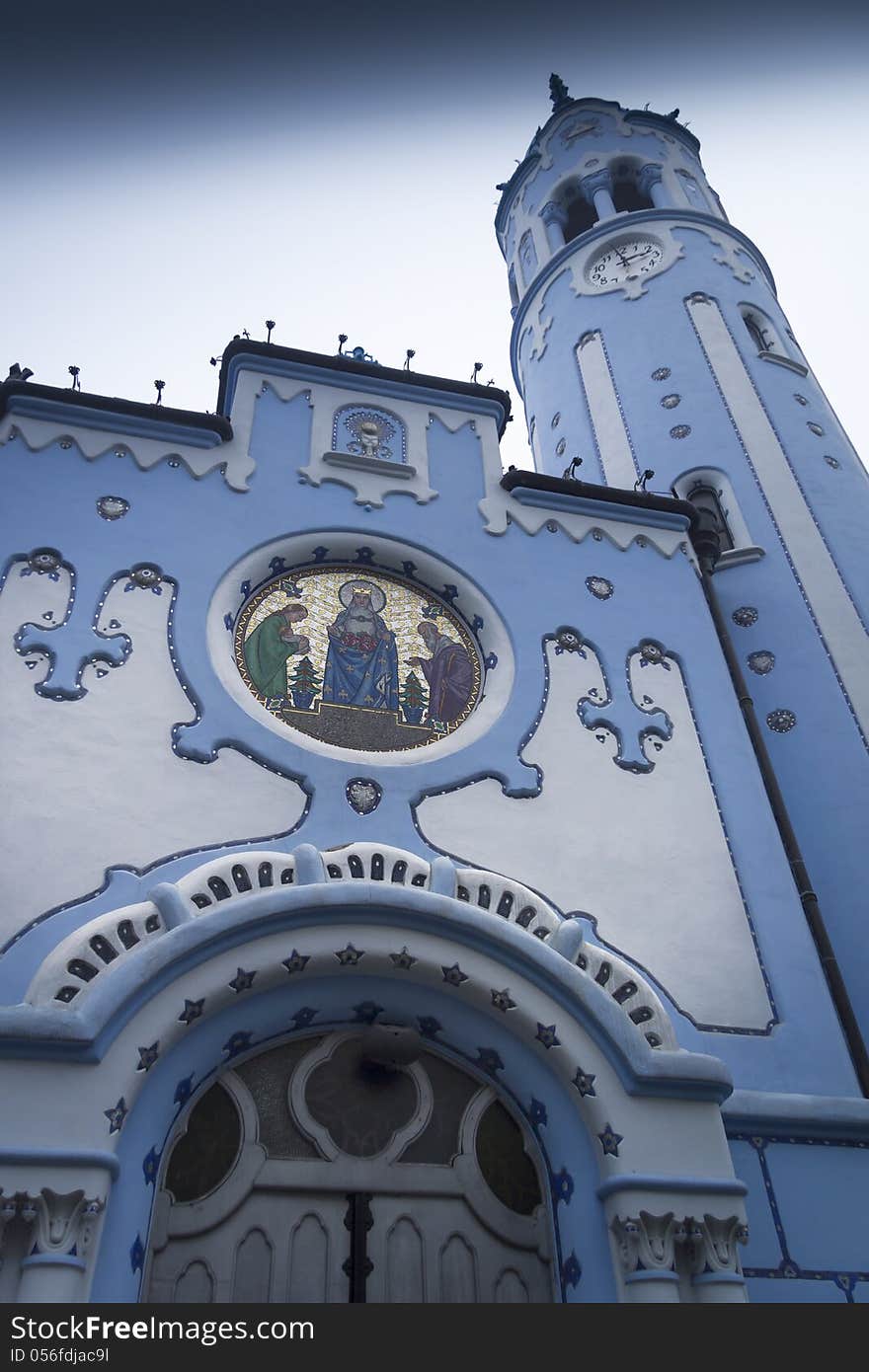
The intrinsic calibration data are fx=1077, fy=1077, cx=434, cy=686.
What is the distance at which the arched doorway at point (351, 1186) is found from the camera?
18.6 ft

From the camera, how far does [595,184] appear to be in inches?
650

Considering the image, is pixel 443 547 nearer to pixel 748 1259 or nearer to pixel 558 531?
pixel 558 531

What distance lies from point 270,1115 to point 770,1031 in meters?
3.28

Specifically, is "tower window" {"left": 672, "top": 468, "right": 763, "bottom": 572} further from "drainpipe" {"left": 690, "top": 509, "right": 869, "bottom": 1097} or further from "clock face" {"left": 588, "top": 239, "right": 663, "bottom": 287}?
"clock face" {"left": 588, "top": 239, "right": 663, "bottom": 287}

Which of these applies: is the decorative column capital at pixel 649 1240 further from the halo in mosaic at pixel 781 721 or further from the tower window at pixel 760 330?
the tower window at pixel 760 330

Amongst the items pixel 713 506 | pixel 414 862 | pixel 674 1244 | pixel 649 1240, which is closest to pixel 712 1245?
pixel 674 1244

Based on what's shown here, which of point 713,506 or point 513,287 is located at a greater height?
point 513,287

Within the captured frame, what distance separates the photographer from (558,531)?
9.66 metres

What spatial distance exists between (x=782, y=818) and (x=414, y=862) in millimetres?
3322

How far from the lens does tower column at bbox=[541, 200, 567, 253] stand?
1622 centimetres

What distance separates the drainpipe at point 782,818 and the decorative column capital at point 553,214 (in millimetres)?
7807

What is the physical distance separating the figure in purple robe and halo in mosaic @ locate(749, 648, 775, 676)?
2965 millimetres

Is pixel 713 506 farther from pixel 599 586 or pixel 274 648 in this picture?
pixel 274 648

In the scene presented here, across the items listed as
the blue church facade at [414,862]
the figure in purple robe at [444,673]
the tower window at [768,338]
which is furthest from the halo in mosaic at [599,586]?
the tower window at [768,338]
